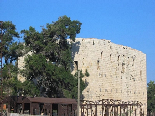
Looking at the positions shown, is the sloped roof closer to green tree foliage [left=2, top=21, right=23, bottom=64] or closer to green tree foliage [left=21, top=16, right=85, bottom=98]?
green tree foliage [left=21, top=16, right=85, bottom=98]

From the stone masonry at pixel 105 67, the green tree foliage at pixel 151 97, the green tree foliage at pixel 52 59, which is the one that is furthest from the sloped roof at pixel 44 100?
the green tree foliage at pixel 151 97

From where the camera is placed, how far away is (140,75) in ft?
177

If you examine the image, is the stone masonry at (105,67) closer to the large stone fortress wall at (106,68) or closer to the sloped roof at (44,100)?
the large stone fortress wall at (106,68)

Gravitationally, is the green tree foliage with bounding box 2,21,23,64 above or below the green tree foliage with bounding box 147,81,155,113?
above

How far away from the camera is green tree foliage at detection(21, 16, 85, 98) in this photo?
131ft

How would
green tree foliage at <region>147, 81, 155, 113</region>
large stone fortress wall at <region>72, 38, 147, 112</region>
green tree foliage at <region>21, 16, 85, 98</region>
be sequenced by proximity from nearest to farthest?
green tree foliage at <region>21, 16, 85, 98</region> < large stone fortress wall at <region>72, 38, 147, 112</region> < green tree foliage at <region>147, 81, 155, 113</region>

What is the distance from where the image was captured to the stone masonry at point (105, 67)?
4478cm

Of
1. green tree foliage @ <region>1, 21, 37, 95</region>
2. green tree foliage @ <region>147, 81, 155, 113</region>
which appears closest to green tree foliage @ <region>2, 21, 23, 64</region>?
green tree foliage @ <region>1, 21, 37, 95</region>

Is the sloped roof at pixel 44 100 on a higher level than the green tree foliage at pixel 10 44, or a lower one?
lower

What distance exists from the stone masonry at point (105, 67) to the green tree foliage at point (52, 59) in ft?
7.64

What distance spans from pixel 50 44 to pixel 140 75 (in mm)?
18421

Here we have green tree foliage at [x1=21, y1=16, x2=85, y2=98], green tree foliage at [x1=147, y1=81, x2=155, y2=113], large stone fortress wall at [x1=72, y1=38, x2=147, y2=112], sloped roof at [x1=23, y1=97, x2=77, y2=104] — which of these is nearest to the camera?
sloped roof at [x1=23, y1=97, x2=77, y2=104]

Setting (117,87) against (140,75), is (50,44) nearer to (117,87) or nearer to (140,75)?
(117,87)

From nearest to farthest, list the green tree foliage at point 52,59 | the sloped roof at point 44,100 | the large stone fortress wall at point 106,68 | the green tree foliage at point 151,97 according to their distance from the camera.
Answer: the sloped roof at point 44,100 → the green tree foliage at point 52,59 → the large stone fortress wall at point 106,68 → the green tree foliage at point 151,97
